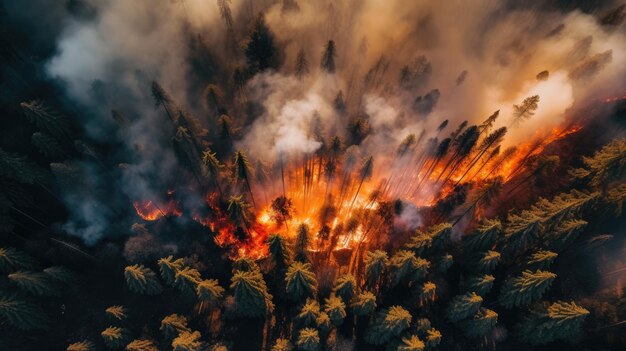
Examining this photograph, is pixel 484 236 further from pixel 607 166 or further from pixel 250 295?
pixel 250 295

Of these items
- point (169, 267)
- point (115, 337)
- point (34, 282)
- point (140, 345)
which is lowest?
point (140, 345)

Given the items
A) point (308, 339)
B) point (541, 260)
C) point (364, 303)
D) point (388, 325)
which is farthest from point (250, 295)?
point (541, 260)

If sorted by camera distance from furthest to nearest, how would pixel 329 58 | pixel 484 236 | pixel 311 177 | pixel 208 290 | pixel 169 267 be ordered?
pixel 329 58 < pixel 311 177 < pixel 484 236 < pixel 208 290 < pixel 169 267

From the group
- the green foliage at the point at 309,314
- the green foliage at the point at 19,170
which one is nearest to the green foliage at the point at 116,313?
the green foliage at the point at 19,170

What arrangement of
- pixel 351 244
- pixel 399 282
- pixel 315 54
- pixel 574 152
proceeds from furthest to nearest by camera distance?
1. pixel 315 54
2. pixel 574 152
3. pixel 351 244
4. pixel 399 282

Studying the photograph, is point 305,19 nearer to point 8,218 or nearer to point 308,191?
point 308,191

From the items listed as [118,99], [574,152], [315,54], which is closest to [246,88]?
[315,54]

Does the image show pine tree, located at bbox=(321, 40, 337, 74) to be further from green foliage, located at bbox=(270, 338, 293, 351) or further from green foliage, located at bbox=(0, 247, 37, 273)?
green foliage, located at bbox=(0, 247, 37, 273)
